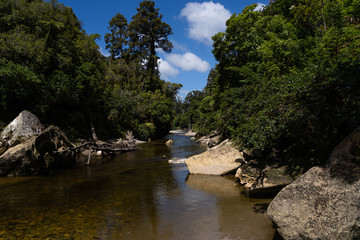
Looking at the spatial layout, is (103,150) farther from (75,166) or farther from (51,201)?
(51,201)

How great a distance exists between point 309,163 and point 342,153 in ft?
9.27

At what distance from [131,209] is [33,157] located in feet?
28.0

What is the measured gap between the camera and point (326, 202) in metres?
4.14

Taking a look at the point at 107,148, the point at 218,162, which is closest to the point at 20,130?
the point at 107,148

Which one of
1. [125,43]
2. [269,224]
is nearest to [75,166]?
[269,224]

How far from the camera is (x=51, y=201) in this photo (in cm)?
816

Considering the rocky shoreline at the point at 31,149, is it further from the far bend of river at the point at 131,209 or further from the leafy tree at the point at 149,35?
the leafy tree at the point at 149,35

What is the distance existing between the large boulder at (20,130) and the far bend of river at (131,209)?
2709mm

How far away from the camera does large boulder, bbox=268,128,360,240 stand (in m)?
3.83

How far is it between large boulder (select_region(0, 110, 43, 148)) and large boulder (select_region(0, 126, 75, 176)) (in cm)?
77

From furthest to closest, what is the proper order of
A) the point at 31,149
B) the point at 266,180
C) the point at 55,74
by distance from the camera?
1. the point at 55,74
2. the point at 31,149
3. the point at 266,180

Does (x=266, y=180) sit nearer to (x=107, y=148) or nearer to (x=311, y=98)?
(x=311, y=98)

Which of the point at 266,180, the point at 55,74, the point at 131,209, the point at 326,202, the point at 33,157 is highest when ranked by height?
the point at 55,74

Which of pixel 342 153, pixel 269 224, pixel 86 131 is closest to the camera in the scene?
pixel 342 153
